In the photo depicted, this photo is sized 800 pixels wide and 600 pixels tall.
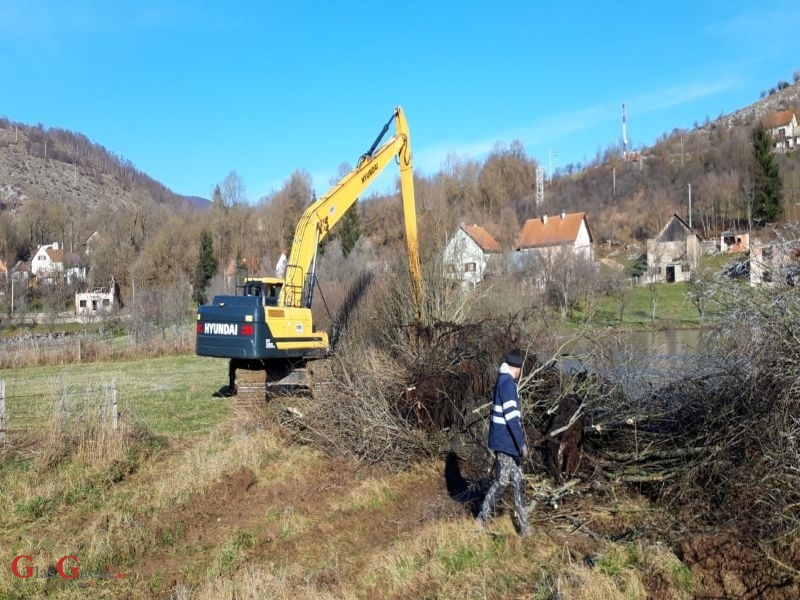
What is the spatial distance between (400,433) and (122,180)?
198 meters

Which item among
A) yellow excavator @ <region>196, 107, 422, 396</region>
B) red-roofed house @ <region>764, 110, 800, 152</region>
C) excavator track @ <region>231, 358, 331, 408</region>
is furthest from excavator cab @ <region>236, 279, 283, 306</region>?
red-roofed house @ <region>764, 110, 800, 152</region>

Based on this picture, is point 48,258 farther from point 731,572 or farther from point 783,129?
point 783,129

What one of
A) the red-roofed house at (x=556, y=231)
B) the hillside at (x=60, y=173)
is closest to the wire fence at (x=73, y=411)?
the red-roofed house at (x=556, y=231)

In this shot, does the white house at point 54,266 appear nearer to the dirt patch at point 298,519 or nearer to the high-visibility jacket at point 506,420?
the dirt patch at point 298,519

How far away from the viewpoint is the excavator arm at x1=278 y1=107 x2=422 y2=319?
45.8 feet

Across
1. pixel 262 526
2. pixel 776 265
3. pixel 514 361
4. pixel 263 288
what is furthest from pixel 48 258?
pixel 776 265

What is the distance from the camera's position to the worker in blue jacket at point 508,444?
21.0 ft

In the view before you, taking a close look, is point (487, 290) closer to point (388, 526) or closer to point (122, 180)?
point (388, 526)

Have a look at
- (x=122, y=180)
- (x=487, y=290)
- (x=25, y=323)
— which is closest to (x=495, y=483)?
(x=487, y=290)

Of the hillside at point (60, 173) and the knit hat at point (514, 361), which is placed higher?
the hillside at point (60, 173)
